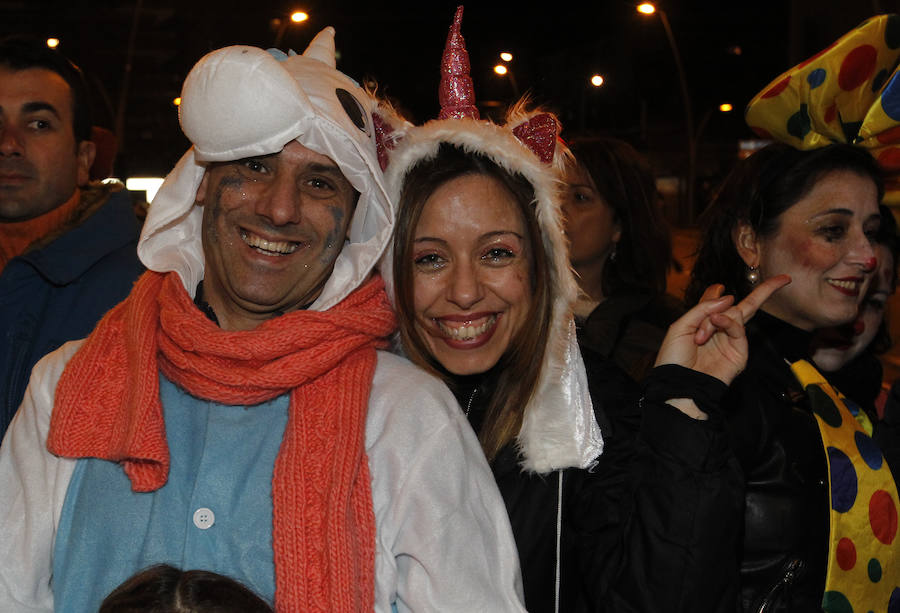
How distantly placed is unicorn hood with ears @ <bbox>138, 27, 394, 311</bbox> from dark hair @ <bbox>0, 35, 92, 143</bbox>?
1.40m

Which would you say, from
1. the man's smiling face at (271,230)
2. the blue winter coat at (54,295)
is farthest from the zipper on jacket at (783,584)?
the blue winter coat at (54,295)

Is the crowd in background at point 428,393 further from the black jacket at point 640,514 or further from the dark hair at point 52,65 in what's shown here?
the dark hair at point 52,65

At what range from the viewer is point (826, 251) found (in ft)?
8.81

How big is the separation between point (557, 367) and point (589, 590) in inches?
22.2

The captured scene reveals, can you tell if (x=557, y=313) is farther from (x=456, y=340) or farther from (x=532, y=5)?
(x=532, y=5)

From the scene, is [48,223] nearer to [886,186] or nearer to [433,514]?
[433,514]

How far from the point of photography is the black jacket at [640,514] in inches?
82.2

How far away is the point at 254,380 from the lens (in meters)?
1.96

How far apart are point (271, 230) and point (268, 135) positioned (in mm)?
216

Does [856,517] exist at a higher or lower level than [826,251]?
lower

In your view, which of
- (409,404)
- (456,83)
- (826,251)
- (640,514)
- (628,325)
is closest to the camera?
(409,404)

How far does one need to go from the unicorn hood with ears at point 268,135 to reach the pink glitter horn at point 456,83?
23 cm

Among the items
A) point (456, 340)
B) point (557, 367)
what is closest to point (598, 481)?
point (557, 367)

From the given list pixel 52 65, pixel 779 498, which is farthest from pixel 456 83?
Result: pixel 52 65
